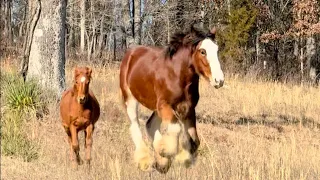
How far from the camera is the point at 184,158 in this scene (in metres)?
5.50

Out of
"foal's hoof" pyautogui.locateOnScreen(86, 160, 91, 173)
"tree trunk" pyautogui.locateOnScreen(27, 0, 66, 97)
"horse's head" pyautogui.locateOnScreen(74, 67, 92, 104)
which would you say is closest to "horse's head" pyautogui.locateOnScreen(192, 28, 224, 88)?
"horse's head" pyautogui.locateOnScreen(74, 67, 92, 104)

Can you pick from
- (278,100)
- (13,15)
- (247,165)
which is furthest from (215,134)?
(13,15)

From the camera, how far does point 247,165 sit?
7.24m

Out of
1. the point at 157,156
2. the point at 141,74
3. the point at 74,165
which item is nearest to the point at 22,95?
the point at 74,165

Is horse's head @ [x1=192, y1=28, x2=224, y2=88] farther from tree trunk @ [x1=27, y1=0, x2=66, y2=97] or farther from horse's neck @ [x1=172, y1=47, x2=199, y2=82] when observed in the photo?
tree trunk @ [x1=27, y1=0, x2=66, y2=97]

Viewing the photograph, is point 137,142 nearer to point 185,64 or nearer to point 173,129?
point 173,129

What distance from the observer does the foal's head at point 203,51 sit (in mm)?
4957

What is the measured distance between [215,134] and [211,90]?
214 inches

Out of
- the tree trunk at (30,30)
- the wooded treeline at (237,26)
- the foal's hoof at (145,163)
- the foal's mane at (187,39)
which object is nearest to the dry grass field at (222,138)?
the foal's hoof at (145,163)

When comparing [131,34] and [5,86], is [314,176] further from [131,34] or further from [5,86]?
[131,34]

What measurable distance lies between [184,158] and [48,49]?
5882 millimetres

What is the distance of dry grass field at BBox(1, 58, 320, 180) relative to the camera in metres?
6.65

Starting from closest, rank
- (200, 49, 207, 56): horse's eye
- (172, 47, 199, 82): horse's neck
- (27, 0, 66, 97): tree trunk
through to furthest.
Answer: (200, 49, 207, 56): horse's eye
(172, 47, 199, 82): horse's neck
(27, 0, 66, 97): tree trunk

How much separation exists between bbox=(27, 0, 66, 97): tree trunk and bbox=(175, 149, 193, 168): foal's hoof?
5.53 metres
